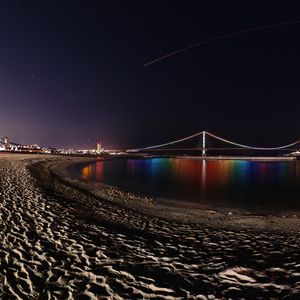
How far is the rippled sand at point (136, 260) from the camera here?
12.2 ft

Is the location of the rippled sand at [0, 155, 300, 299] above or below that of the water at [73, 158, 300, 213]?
above

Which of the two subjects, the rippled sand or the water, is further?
the water

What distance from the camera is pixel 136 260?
4758 millimetres

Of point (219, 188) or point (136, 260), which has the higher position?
point (136, 260)

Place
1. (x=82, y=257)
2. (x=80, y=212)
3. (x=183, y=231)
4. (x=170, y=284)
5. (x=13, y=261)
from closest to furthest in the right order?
(x=170, y=284) < (x=13, y=261) < (x=82, y=257) < (x=183, y=231) < (x=80, y=212)

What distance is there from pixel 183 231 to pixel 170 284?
3347mm

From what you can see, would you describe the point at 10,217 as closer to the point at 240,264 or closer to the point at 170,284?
the point at 170,284

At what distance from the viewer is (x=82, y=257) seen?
4.69 meters

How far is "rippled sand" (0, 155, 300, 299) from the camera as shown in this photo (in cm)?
372

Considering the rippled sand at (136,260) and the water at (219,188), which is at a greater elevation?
the rippled sand at (136,260)

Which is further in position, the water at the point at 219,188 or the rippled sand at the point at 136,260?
the water at the point at 219,188

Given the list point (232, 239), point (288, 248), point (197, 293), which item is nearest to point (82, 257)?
point (197, 293)

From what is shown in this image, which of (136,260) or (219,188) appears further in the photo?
(219,188)

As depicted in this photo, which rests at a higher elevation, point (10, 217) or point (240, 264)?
point (10, 217)
